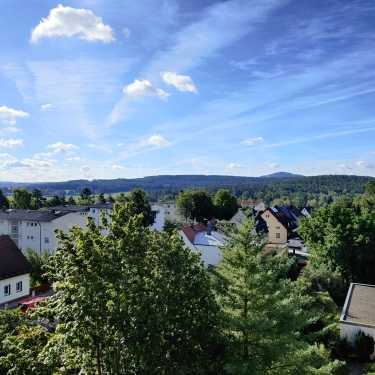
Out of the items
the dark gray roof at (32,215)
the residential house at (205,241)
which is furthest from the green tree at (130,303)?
the dark gray roof at (32,215)

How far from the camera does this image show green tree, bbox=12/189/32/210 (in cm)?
9138

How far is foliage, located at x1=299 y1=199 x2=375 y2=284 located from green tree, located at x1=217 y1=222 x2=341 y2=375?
2338 centimetres

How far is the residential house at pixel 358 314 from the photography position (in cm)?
2427

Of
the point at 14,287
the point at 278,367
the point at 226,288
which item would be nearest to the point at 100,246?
the point at 226,288

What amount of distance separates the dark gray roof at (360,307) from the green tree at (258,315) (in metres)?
12.1

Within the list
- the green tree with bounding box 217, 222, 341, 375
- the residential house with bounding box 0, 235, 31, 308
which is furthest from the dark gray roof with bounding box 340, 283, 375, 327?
the residential house with bounding box 0, 235, 31, 308

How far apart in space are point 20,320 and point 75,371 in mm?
3216

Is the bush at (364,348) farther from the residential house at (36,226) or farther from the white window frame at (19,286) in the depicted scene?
the residential house at (36,226)

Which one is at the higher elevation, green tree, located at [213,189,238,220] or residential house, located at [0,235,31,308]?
green tree, located at [213,189,238,220]

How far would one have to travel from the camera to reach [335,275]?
3550cm

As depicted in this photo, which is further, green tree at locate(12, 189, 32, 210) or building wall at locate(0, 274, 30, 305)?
green tree at locate(12, 189, 32, 210)

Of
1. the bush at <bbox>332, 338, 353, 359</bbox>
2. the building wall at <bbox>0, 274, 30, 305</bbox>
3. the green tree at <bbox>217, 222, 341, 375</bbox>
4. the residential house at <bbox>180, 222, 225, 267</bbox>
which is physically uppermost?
the green tree at <bbox>217, 222, 341, 375</bbox>

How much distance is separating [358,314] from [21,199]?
268 feet

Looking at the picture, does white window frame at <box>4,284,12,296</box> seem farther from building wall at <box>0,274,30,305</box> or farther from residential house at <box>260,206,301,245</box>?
residential house at <box>260,206,301,245</box>
